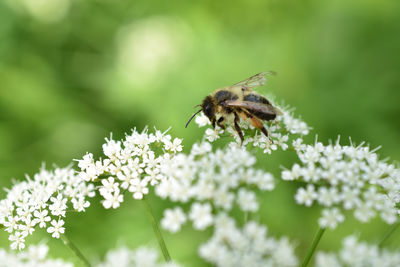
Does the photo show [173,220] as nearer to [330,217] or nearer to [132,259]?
[132,259]

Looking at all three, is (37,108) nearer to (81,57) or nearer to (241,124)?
(81,57)

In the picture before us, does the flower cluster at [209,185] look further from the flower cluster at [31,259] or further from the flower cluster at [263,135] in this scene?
the flower cluster at [31,259]

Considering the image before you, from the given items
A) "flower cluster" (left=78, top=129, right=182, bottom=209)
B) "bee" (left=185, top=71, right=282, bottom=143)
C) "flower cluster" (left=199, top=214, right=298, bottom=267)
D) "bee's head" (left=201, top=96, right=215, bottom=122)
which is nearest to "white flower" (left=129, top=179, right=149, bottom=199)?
"flower cluster" (left=78, top=129, right=182, bottom=209)

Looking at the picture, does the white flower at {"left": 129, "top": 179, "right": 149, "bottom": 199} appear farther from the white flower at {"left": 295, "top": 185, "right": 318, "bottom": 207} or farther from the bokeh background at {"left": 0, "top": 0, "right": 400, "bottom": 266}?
the bokeh background at {"left": 0, "top": 0, "right": 400, "bottom": 266}

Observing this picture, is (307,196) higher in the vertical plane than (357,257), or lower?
higher

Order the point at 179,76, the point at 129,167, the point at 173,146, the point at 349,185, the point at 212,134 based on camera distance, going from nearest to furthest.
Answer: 1. the point at 349,185
2. the point at 129,167
3. the point at 173,146
4. the point at 212,134
5. the point at 179,76

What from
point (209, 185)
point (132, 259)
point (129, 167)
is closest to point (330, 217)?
point (209, 185)

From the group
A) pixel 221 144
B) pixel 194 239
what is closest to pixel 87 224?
pixel 194 239

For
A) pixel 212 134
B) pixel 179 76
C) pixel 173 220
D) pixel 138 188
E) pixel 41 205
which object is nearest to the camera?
pixel 173 220
